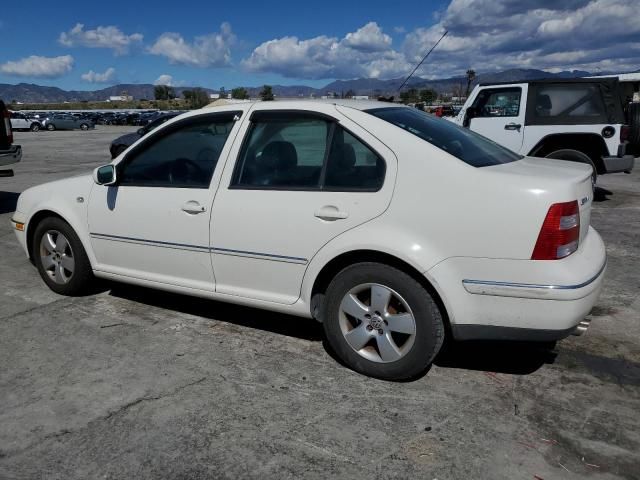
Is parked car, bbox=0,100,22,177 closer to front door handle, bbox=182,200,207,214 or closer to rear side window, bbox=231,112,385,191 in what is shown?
front door handle, bbox=182,200,207,214

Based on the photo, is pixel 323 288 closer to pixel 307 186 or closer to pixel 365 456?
pixel 307 186

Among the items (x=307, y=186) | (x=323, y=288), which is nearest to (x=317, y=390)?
(x=323, y=288)

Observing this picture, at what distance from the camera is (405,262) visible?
3.12 m

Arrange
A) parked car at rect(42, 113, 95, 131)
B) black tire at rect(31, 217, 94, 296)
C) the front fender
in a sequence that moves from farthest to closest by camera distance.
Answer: parked car at rect(42, 113, 95, 131) → black tire at rect(31, 217, 94, 296) → the front fender

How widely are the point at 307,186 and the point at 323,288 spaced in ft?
2.15

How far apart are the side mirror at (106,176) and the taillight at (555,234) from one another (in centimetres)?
303

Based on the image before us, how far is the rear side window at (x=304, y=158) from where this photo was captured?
3.32 meters

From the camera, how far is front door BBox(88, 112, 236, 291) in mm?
3818

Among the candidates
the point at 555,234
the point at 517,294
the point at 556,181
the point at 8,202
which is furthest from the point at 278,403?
the point at 8,202

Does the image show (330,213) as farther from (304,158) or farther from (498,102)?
(498,102)

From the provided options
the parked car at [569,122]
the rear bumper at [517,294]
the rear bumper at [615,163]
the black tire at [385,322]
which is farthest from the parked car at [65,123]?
the rear bumper at [517,294]

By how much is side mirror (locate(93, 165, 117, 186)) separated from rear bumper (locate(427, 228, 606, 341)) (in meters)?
2.55

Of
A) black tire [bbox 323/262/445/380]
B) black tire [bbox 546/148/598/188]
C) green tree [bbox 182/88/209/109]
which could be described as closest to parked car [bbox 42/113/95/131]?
black tire [bbox 546/148/598/188]

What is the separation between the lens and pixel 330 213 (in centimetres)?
329
